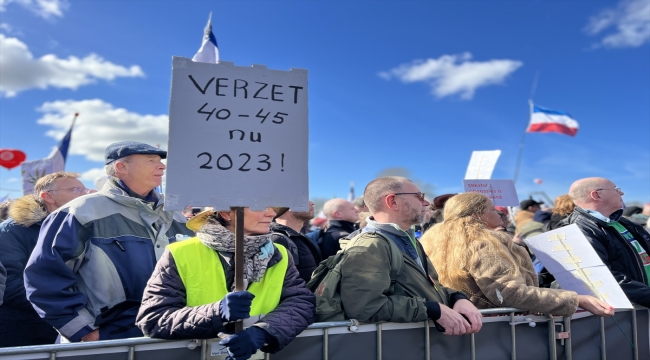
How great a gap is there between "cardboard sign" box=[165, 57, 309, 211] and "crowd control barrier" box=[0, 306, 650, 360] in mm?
795

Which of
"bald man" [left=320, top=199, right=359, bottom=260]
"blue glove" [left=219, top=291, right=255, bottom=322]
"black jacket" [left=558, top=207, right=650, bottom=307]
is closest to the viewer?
"blue glove" [left=219, top=291, right=255, bottom=322]

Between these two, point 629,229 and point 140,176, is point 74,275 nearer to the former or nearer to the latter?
point 140,176

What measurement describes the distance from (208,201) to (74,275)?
51.5 inches

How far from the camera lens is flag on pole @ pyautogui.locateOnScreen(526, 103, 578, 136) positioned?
14.5 metres

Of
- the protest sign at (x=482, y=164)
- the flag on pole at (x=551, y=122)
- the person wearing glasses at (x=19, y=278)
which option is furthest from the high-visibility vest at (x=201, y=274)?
the flag on pole at (x=551, y=122)

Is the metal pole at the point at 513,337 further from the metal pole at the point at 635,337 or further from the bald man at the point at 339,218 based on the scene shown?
the bald man at the point at 339,218

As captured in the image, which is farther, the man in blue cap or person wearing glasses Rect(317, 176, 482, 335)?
person wearing glasses Rect(317, 176, 482, 335)

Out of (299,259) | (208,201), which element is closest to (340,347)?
(208,201)

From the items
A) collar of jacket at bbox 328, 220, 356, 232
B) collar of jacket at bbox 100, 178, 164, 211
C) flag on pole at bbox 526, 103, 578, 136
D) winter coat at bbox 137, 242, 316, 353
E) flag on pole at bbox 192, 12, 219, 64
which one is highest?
flag on pole at bbox 526, 103, 578, 136

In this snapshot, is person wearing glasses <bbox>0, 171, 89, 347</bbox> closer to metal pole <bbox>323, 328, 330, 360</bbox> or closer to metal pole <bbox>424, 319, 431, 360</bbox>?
metal pole <bbox>323, 328, 330, 360</bbox>

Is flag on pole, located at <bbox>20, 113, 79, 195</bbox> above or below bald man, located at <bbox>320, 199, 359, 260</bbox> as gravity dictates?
above

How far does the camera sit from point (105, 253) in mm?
2768

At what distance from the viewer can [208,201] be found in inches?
78.8

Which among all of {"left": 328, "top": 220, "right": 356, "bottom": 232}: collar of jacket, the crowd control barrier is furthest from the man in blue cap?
{"left": 328, "top": 220, "right": 356, "bottom": 232}: collar of jacket
